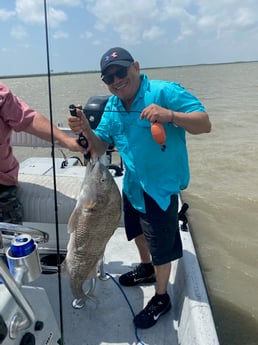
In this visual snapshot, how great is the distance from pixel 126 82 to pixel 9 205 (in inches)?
51.5

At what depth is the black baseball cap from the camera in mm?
2369

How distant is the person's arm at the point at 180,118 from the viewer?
7.22 feet

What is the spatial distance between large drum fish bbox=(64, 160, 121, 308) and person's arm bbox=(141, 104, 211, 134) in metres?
0.46

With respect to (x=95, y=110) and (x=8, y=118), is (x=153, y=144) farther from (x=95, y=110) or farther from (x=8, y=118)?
(x=95, y=110)

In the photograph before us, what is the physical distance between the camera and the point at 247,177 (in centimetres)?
852

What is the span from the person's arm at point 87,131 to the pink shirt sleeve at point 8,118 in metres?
0.43

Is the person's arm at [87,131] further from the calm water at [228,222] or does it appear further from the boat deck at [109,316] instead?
the calm water at [228,222]

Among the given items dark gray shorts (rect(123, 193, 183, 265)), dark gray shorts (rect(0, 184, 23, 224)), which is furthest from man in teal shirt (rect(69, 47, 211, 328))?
dark gray shorts (rect(0, 184, 23, 224))

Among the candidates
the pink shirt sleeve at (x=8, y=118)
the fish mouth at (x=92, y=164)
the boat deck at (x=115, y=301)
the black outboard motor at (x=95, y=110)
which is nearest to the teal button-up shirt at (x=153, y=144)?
the fish mouth at (x=92, y=164)

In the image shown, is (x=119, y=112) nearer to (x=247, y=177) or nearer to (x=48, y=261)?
(x=48, y=261)

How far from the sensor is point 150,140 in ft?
8.08

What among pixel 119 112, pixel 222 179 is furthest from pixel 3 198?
pixel 222 179

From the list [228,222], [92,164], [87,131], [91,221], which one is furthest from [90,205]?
[228,222]

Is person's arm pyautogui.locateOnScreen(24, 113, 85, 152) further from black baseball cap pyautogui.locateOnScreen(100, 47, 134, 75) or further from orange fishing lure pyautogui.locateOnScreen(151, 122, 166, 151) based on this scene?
orange fishing lure pyautogui.locateOnScreen(151, 122, 166, 151)
